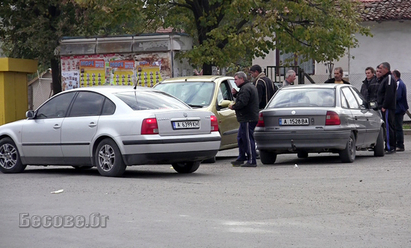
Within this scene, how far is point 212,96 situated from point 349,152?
288 centimetres

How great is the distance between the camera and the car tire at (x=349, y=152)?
14125 mm

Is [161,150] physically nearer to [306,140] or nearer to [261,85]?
[306,140]

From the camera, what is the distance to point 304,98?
567 inches

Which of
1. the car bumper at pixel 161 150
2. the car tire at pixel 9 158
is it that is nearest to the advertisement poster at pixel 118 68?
the car tire at pixel 9 158

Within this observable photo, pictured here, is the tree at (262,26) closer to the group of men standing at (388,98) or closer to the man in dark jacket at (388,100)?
the group of men standing at (388,98)

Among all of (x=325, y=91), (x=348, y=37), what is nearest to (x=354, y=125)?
(x=325, y=91)

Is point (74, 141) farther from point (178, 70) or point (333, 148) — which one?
point (178, 70)

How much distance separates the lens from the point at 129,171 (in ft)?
43.3

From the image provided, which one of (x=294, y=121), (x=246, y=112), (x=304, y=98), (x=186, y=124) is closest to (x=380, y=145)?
(x=304, y=98)

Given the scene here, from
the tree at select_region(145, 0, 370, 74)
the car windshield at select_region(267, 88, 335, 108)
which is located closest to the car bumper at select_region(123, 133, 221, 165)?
the car windshield at select_region(267, 88, 335, 108)

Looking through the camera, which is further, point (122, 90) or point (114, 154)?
point (122, 90)

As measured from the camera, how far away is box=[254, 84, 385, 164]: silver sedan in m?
13.8

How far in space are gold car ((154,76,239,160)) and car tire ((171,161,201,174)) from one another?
2246mm

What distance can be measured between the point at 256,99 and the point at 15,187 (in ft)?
16.0
